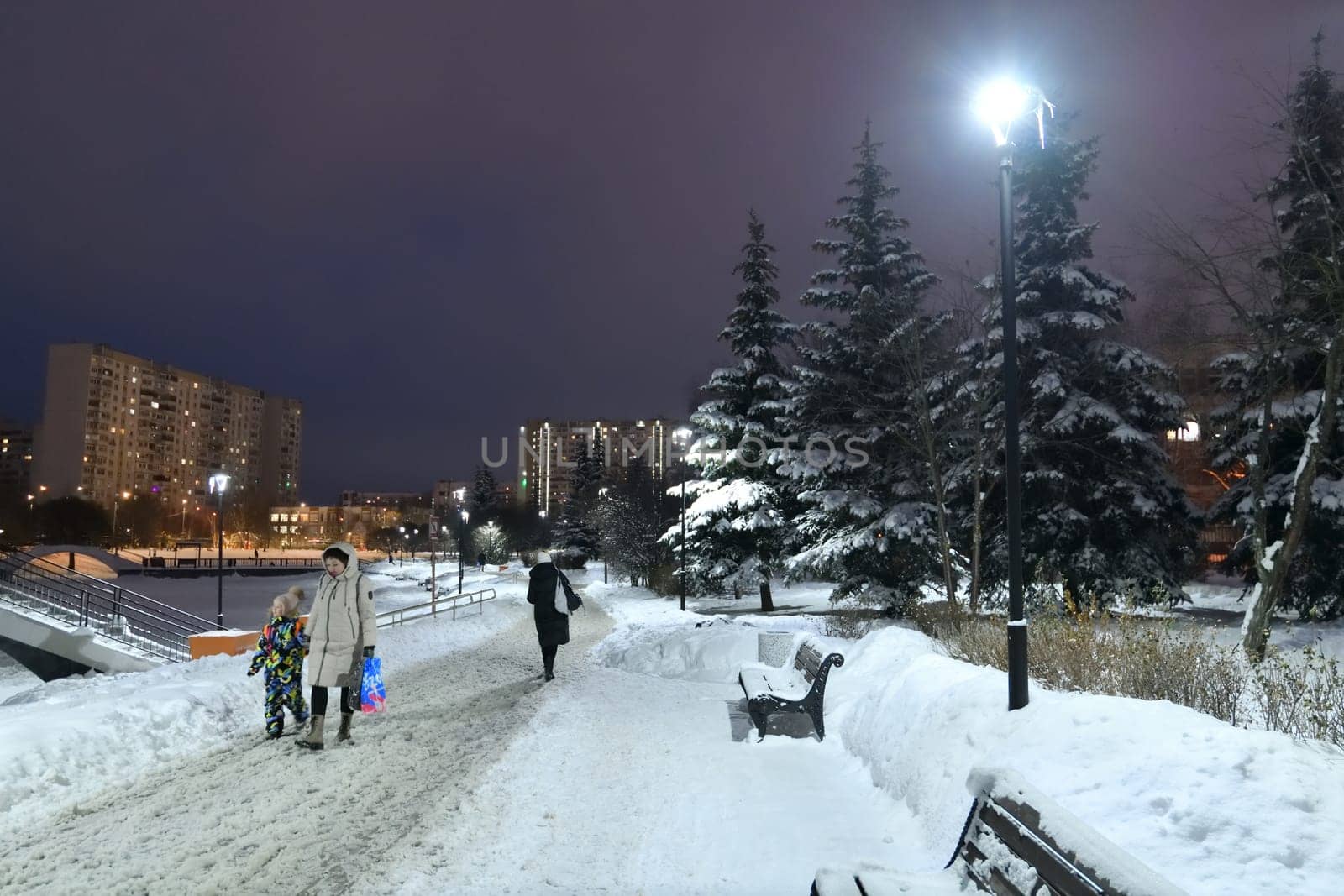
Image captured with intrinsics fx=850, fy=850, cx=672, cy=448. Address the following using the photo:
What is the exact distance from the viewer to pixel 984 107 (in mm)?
7688

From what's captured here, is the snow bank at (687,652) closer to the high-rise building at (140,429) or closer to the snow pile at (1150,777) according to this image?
the snow pile at (1150,777)

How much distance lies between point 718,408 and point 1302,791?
82.1 ft

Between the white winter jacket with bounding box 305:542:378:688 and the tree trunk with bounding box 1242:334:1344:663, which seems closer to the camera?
the white winter jacket with bounding box 305:542:378:688

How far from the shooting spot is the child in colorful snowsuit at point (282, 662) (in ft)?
27.9

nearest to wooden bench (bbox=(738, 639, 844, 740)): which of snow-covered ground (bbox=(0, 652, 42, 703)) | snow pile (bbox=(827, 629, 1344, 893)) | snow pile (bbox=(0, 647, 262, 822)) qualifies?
snow pile (bbox=(827, 629, 1344, 893))

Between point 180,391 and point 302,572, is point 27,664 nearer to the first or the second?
point 302,572

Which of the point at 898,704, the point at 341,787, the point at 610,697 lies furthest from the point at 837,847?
the point at 610,697

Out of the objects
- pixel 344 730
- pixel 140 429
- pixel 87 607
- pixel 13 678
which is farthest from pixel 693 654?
pixel 140 429

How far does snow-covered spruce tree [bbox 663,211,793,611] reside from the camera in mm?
27578

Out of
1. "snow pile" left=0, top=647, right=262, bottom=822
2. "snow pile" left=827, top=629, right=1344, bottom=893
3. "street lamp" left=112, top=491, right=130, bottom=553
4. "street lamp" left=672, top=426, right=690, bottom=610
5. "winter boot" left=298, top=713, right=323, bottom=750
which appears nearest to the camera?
"snow pile" left=827, top=629, right=1344, bottom=893

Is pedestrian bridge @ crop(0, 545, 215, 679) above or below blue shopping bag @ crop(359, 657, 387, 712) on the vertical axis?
below

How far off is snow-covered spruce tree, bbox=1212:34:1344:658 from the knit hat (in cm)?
1038

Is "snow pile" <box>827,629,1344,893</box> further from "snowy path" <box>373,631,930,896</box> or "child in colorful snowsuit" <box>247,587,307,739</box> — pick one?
"child in colorful snowsuit" <box>247,587,307,739</box>

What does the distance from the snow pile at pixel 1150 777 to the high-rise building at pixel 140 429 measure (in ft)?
399
